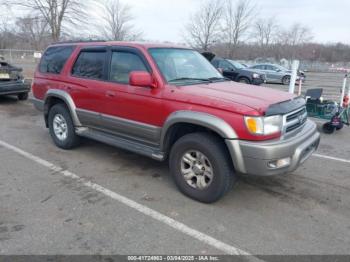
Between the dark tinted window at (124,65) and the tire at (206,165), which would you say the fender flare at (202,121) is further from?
the dark tinted window at (124,65)

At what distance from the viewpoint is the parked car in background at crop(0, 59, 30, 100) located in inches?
363

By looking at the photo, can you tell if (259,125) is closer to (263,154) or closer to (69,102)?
(263,154)

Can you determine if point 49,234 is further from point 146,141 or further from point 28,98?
point 28,98

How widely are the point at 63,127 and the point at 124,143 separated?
5.35 feet

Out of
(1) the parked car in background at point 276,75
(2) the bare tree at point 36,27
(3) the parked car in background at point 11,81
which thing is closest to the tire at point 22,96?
(3) the parked car in background at point 11,81

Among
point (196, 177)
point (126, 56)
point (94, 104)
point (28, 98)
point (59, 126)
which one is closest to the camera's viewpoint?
point (196, 177)

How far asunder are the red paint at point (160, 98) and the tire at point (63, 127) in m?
0.43

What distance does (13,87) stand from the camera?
947 cm

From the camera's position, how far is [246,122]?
10.3 feet

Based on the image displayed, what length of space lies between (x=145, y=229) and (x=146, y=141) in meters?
1.34

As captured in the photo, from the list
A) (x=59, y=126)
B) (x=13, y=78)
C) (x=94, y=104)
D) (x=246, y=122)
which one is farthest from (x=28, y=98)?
(x=246, y=122)

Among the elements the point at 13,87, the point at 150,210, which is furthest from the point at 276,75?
the point at 150,210

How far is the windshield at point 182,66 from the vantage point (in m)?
4.05

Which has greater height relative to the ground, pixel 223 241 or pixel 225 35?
pixel 225 35
